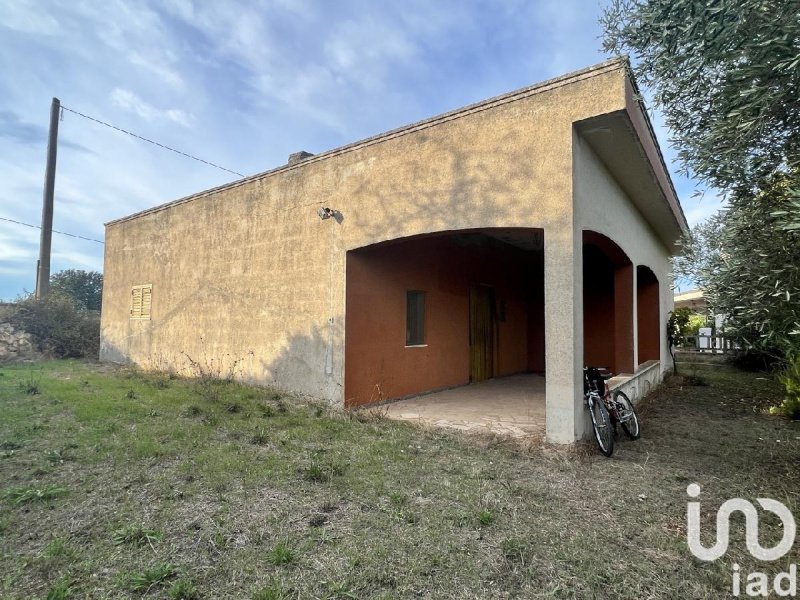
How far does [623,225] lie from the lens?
775cm

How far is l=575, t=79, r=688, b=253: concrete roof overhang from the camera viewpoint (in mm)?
5301

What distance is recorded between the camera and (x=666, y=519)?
3.45m

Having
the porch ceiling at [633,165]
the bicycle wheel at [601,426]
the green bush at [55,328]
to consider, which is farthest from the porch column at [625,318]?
the green bush at [55,328]

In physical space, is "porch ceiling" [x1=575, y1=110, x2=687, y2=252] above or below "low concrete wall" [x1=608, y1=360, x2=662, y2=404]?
above

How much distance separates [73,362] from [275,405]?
9.72m

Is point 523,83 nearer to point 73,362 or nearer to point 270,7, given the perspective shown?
point 270,7

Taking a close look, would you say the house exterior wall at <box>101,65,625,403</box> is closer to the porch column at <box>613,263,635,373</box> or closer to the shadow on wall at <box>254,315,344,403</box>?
the shadow on wall at <box>254,315,344,403</box>

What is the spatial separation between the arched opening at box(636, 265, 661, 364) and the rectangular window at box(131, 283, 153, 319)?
42.0 feet

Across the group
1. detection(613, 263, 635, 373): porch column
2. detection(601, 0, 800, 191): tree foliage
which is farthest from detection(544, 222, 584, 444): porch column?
detection(613, 263, 635, 373): porch column

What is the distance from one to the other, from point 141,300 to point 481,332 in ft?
30.5

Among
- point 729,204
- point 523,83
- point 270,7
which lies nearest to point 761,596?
point 729,204

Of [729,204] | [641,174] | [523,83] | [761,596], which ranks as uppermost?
[523,83]

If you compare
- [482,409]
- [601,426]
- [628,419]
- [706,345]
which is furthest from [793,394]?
[706,345]

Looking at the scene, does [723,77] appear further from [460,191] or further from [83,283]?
[83,283]
